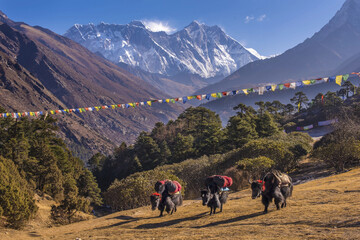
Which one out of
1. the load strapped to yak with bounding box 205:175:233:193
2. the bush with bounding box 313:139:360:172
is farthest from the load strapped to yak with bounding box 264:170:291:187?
A: the bush with bounding box 313:139:360:172

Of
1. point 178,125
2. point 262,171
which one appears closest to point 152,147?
point 178,125

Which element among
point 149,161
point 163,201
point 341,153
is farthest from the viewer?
point 149,161

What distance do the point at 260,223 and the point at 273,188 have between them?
6.48 ft

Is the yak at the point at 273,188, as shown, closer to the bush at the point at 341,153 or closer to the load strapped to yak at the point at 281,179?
the load strapped to yak at the point at 281,179

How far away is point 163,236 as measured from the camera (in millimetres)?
9828

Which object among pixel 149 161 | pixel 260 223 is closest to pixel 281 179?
pixel 260 223

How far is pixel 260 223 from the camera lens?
9977 millimetres

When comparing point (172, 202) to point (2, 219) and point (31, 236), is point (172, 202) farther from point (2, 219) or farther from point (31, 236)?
point (2, 219)

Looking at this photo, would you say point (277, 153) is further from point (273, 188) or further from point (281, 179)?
point (273, 188)

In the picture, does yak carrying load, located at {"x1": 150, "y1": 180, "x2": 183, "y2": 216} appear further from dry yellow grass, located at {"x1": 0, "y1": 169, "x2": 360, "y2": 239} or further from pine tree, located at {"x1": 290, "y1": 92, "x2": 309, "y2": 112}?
pine tree, located at {"x1": 290, "y1": 92, "x2": 309, "y2": 112}

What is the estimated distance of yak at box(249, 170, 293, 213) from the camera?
454 inches

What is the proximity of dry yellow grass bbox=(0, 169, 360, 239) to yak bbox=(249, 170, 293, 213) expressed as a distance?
0.46 meters

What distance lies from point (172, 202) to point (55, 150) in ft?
120

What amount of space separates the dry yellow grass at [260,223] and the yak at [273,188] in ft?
1.52
